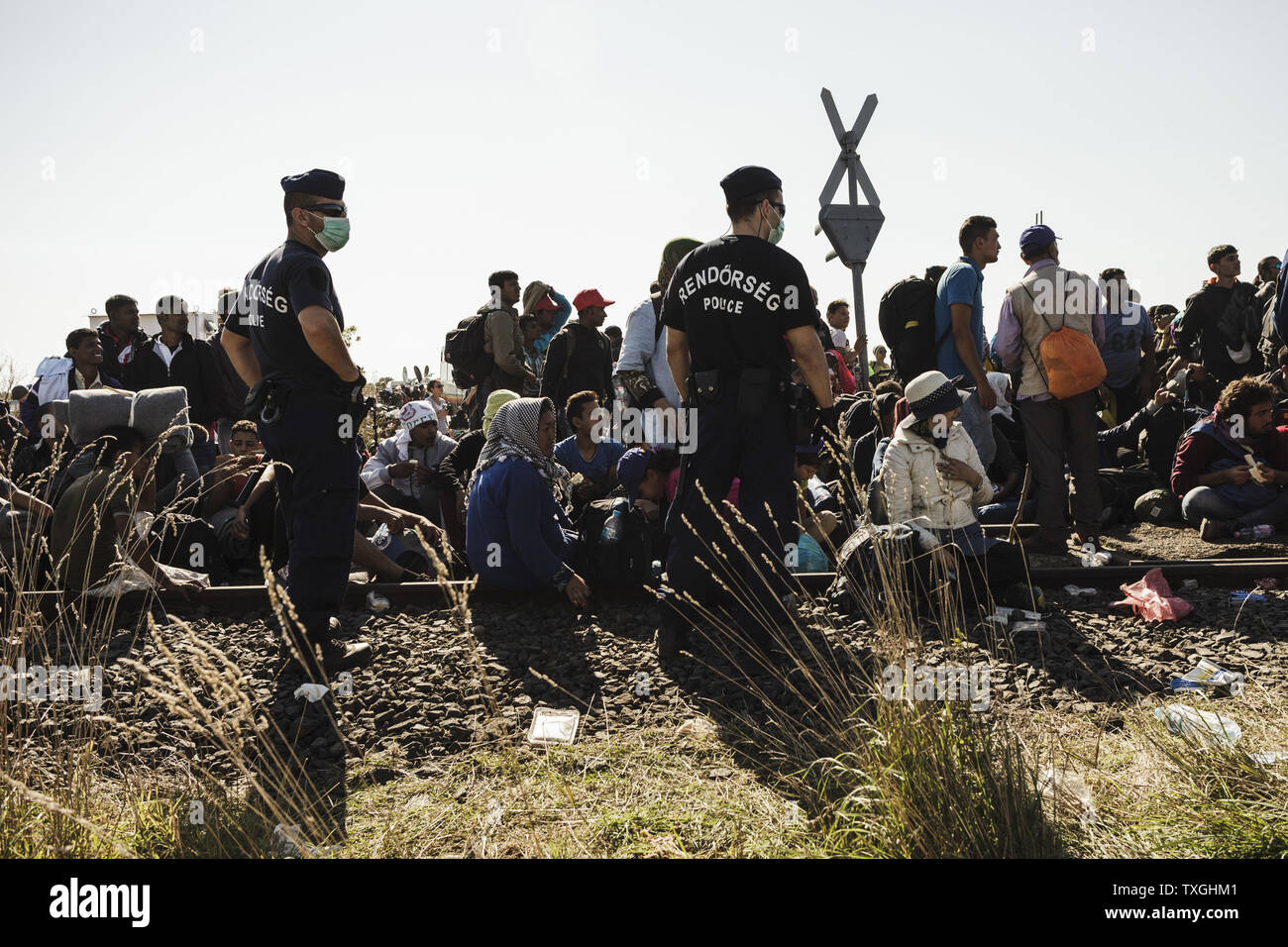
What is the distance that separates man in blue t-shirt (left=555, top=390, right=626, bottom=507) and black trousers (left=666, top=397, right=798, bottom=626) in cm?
239

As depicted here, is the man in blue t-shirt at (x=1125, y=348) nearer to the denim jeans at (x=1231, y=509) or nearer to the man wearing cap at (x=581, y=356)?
the denim jeans at (x=1231, y=509)

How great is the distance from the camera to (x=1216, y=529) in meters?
6.66

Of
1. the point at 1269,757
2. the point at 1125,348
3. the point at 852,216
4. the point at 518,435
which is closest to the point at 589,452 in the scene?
the point at 518,435

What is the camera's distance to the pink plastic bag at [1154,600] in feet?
14.9

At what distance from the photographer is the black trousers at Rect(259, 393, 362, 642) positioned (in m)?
3.90

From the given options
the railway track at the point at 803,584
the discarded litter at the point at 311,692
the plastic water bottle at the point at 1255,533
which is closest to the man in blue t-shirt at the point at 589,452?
the railway track at the point at 803,584

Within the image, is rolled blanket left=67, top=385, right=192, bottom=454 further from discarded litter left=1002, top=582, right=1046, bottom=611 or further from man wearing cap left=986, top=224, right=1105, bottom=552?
man wearing cap left=986, top=224, right=1105, bottom=552

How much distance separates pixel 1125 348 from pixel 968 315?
2991 millimetres

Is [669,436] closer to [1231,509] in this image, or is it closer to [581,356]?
[581,356]

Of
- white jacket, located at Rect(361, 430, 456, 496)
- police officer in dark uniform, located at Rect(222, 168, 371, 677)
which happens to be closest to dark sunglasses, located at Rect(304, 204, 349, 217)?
police officer in dark uniform, located at Rect(222, 168, 371, 677)

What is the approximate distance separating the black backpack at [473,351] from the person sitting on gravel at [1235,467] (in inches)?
217
